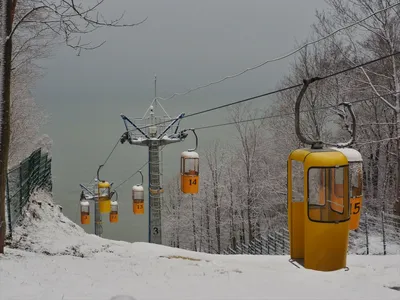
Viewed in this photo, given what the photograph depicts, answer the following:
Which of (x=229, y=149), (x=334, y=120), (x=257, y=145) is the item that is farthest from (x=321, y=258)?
(x=229, y=149)

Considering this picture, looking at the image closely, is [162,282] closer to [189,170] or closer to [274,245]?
[189,170]

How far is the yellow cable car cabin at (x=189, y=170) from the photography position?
1280cm

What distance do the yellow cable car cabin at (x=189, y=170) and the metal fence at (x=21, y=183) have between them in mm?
4912

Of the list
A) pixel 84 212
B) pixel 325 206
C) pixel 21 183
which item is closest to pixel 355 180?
pixel 325 206

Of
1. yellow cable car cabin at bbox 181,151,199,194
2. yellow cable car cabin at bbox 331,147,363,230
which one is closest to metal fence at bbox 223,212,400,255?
yellow cable car cabin at bbox 331,147,363,230

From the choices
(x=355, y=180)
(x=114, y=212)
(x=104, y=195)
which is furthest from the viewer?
(x=114, y=212)

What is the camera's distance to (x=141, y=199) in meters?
17.0

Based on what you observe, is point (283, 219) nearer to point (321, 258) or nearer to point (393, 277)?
point (393, 277)

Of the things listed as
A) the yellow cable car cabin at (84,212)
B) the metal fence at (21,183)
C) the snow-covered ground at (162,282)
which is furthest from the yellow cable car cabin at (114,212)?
the snow-covered ground at (162,282)

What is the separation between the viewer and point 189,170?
42.3 ft

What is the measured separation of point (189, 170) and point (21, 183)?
5107mm

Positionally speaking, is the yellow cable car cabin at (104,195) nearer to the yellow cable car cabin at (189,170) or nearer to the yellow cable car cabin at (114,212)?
the yellow cable car cabin at (114,212)

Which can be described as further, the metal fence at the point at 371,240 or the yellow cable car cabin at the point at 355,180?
the metal fence at the point at 371,240

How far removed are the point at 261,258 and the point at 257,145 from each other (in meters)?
15.6
